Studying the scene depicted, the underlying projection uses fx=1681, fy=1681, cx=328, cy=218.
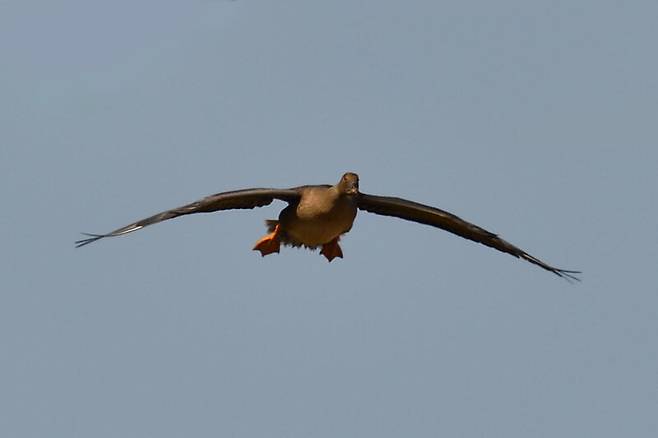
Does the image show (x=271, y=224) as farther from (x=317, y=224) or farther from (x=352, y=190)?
(x=352, y=190)

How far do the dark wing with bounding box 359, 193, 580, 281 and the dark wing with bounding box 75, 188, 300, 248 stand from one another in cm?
147

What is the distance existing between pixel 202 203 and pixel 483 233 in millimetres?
5136

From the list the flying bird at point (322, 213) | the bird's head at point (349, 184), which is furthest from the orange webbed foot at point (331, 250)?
the bird's head at point (349, 184)

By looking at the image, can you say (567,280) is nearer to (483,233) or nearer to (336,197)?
(483,233)

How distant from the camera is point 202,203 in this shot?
87.8ft

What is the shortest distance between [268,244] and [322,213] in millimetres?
1990

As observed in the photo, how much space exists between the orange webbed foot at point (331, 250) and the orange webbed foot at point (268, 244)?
36.2 inches

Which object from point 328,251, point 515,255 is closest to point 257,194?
point 328,251

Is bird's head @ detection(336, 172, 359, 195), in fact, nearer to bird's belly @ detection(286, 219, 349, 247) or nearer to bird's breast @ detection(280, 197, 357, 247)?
bird's breast @ detection(280, 197, 357, 247)

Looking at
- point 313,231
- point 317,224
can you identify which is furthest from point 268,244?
point 317,224

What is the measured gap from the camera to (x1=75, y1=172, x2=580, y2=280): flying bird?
1064 inches

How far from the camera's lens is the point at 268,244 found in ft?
95.3

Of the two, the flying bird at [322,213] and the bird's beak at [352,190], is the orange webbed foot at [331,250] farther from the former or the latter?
the bird's beak at [352,190]

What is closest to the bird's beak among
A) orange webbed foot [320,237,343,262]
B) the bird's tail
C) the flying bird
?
the flying bird
